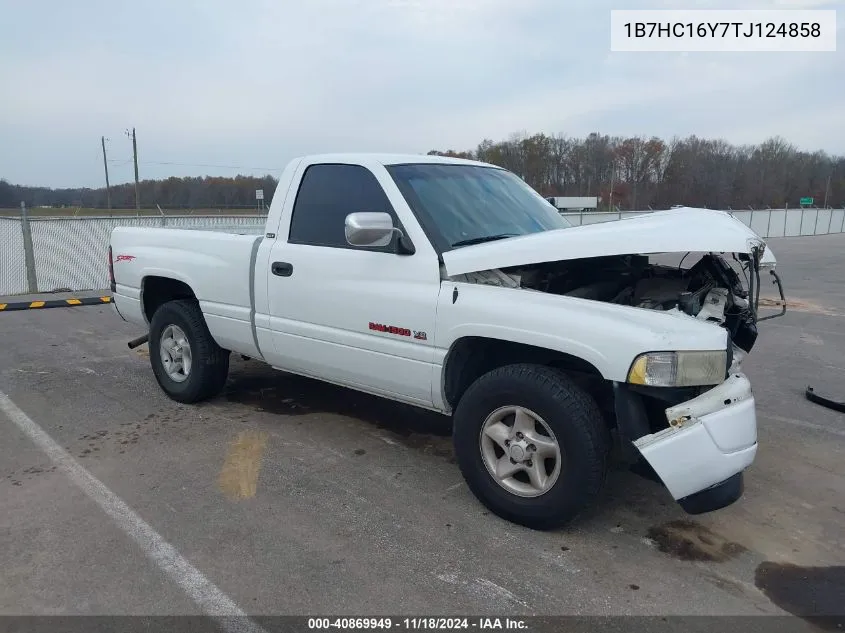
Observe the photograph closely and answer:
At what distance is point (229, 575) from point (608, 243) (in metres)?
2.37

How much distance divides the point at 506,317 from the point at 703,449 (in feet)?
3.62

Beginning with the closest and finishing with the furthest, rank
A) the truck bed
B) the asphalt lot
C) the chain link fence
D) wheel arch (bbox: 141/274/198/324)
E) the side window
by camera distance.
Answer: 1. the asphalt lot
2. the side window
3. the truck bed
4. wheel arch (bbox: 141/274/198/324)
5. the chain link fence

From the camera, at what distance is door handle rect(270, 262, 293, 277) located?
4.37 meters

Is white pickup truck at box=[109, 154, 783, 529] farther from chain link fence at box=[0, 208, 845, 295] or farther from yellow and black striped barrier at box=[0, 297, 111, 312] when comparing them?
chain link fence at box=[0, 208, 845, 295]

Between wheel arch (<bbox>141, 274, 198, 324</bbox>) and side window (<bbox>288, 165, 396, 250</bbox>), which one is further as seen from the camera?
wheel arch (<bbox>141, 274, 198, 324</bbox>)

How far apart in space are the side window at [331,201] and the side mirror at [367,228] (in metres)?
0.36

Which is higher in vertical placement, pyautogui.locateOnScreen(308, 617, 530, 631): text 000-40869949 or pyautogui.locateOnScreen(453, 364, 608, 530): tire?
pyautogui.locateOnScreen(453, 364, 608, 530): tire

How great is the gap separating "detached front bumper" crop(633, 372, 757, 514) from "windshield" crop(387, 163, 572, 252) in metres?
1.55

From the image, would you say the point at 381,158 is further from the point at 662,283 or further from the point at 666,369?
the point at 666,369

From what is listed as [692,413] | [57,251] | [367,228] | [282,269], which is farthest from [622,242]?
[57,251]

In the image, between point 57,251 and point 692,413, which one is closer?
point 692,413

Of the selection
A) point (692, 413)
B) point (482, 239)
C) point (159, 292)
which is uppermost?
point (482, 239)

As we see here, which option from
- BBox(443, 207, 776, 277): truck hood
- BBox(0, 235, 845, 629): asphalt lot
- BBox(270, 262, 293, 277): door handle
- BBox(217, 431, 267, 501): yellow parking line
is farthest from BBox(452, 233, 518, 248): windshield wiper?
BBox(217, 431, 267, 501): yellow parking line

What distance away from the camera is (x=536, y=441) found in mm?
3266
